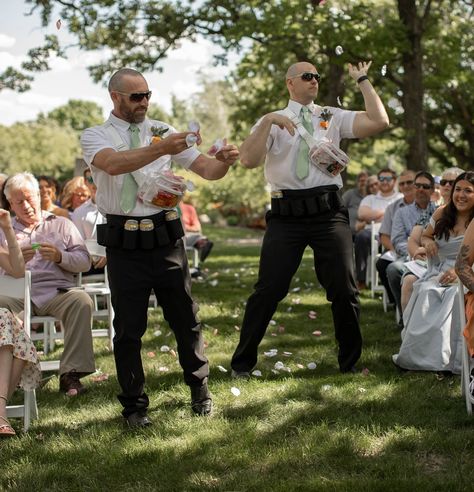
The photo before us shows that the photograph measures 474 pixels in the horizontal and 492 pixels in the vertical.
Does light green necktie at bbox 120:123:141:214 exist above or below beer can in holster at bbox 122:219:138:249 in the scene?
above

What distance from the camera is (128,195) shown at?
4926mm

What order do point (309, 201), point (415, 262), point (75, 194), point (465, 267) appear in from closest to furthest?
point (465, 267), point (309, 201), point (415, 262), point (75, 194)

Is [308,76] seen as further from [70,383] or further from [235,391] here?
[70,383]

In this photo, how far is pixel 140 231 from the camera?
4957 millimetres

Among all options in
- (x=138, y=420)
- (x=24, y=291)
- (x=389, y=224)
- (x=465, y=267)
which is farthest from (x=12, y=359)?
(x=389, y=224)

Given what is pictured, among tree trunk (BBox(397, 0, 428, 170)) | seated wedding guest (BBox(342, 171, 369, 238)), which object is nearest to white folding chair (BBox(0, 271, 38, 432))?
seated wedding guest (BBox(342, 171, 369, 238))

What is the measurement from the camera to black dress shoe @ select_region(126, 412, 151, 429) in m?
5.12

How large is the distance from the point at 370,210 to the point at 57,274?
19.2 feet

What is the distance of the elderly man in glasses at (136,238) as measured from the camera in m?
4.89

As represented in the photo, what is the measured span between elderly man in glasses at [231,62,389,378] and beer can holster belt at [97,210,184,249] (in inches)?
41.6

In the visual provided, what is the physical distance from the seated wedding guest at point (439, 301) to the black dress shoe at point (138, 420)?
2.22 metres

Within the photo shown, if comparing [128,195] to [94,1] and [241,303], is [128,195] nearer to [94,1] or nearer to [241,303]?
[241,303]

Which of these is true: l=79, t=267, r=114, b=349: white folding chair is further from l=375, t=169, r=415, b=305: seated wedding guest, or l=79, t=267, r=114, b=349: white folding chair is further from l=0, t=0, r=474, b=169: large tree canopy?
l=0, t=0, r=474, b=169: large tree canopy

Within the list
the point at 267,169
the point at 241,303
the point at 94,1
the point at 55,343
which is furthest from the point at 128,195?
the point at 94,1
